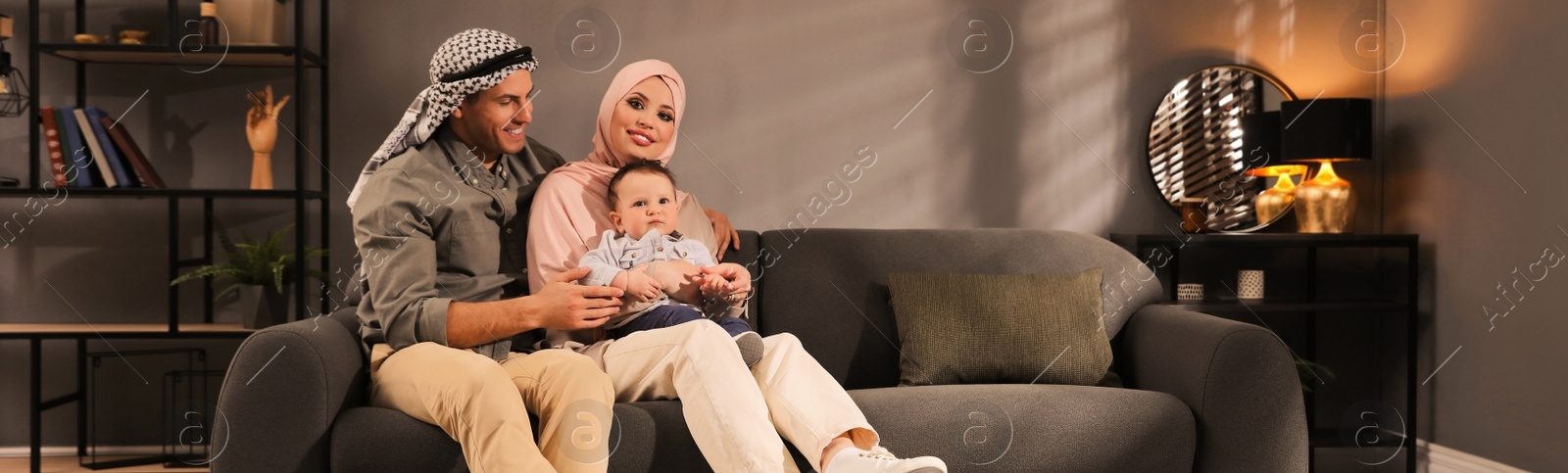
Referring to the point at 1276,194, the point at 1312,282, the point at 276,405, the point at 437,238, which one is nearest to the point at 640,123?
the point at 437,238

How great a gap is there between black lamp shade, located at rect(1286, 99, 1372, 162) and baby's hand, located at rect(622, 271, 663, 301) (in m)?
2.14

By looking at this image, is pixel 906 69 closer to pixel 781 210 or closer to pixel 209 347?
pixel 781 210

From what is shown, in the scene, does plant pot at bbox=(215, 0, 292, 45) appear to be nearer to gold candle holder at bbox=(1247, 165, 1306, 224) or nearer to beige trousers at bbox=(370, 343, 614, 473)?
beige trousers at bbox=(370, 343, 614, 473)

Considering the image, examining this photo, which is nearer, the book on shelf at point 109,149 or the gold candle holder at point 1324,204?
the book on shelf at point 109,149

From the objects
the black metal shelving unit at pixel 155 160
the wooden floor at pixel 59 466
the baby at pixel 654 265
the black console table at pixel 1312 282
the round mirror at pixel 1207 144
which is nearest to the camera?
the baby at pixel 654 265

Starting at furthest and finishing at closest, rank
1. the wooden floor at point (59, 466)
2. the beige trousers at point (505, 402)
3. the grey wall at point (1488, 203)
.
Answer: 1. the wooden floor at point (59, 466)
2. the grey wall at point (1488, 203)
3. the beige trousers at point (505, 402)

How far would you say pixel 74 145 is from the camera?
9.49 ft

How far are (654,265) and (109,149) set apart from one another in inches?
72.2

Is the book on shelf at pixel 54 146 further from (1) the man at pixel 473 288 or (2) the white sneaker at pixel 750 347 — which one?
(2) the white sneaker at pixel 750 347

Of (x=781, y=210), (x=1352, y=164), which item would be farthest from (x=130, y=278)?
(x=1352, y=164)

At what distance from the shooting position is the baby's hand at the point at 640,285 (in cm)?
204

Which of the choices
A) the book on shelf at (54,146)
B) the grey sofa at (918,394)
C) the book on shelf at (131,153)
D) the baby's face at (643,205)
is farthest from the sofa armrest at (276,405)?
the book on shelf at (54,146)

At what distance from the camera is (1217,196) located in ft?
11.2

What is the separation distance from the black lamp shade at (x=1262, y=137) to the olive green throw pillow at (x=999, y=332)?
1174mm
